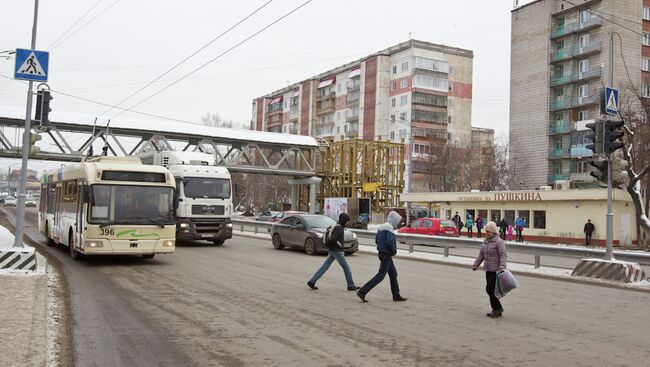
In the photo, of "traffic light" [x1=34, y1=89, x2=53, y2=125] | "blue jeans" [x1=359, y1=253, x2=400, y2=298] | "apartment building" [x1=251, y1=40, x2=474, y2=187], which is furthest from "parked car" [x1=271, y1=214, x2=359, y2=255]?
"apartment building" [x1=251, y1=40, x2=474, y2=187]

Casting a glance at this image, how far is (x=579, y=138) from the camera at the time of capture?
203ft

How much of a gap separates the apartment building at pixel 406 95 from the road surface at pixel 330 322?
60.0 meters

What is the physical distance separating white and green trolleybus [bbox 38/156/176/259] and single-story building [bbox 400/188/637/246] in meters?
27.9

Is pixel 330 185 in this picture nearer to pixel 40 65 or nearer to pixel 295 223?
pixel 295 223

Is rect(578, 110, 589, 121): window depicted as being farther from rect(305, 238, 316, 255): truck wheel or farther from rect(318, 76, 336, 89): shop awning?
rect(305, 238, 316, 255): truck wheel

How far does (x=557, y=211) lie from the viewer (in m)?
38.0

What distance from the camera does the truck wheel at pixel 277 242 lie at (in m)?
22.6

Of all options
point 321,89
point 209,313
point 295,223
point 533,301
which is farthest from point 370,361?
point 321,89

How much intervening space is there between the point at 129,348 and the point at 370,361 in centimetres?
275

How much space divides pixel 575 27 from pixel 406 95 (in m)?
23.7

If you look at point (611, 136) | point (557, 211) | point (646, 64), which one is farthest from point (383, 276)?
point (646, 64)

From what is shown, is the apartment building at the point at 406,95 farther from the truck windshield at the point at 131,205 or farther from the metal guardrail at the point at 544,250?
the truck windshield at the point at 131,205

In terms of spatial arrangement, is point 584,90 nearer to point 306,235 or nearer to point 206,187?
point 306,235

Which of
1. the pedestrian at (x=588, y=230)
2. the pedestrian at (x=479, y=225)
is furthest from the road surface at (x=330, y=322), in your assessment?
the pedestrian at (x=479, y=225)
